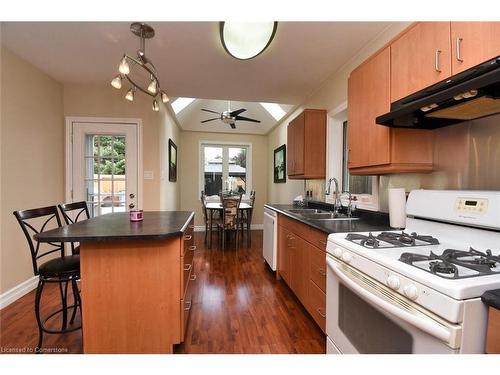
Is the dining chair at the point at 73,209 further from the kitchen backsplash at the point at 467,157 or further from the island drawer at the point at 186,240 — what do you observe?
the kitchen backsplash at the point at 467,157

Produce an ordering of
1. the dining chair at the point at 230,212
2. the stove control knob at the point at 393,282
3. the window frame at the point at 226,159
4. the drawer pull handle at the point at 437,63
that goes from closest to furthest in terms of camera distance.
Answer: the stove control knob at the point at 393,282, the drawer pull handle at the point at 437,63, the dining chair at the point at 230,212, the window frame at the point at 226,159

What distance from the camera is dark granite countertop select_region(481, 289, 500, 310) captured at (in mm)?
654

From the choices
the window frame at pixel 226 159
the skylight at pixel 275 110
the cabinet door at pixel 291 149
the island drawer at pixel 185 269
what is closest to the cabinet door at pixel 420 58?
the island drawer at pixel 185 269

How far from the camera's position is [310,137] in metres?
2.96

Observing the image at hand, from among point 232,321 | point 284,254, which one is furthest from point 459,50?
point 232,321

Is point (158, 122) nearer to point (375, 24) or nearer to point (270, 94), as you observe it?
point (270, 94)

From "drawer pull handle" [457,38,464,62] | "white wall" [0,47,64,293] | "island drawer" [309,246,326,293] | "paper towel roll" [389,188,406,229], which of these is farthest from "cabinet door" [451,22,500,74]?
"white wall" [0,47,64,293]

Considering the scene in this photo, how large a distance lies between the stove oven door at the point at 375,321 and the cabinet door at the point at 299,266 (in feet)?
1.92

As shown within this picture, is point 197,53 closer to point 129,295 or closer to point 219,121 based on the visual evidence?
point 129,295

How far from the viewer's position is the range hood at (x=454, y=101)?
906 mm

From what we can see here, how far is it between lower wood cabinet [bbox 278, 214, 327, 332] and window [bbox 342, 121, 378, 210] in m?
0.68

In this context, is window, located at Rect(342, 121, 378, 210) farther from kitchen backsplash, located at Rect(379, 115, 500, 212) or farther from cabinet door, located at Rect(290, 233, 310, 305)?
cabinet door, located at Rect(290, 233, 310, 305)

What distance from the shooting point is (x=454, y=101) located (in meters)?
1.08
